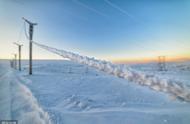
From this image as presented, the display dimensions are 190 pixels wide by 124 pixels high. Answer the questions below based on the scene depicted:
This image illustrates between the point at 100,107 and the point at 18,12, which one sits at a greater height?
the point at 18,12

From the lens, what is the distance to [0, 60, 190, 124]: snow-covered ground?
1.08 m

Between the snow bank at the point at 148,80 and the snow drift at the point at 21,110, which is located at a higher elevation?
the snow bank at the point at 148,80

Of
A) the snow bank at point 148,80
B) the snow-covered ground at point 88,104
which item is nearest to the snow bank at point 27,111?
the snow-covered ground at point 88,104

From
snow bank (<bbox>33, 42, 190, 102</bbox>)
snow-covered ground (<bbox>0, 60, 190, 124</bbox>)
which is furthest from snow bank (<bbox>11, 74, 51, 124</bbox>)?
snow bank (<bbox>33, 42, 190, 102</bbox>)

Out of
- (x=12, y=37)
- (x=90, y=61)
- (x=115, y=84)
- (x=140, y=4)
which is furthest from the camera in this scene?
(x=115, y=84)

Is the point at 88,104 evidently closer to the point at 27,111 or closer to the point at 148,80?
the point at 27,111

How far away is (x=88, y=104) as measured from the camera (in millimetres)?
1353

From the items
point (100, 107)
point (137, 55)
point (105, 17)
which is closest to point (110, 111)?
point (100, 107)

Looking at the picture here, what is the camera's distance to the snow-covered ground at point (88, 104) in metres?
1.08

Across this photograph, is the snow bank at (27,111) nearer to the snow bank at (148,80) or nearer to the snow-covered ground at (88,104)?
the snow-covered ground at (88,104)

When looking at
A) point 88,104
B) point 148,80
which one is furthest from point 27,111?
point 148,80

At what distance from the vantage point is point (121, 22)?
138 cm

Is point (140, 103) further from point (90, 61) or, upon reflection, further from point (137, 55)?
Answer: point (90, 61)

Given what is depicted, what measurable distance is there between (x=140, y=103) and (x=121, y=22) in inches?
22.0
